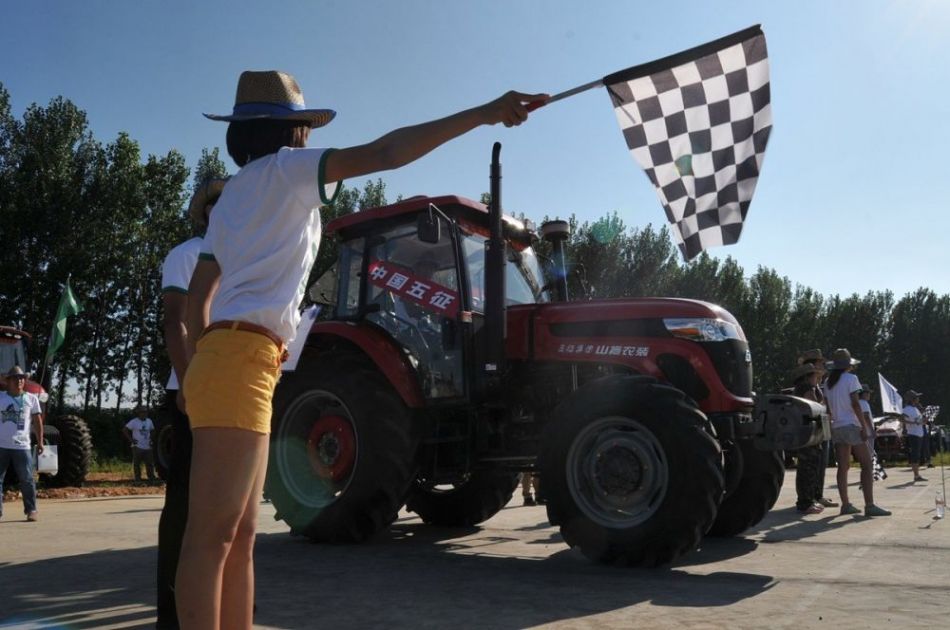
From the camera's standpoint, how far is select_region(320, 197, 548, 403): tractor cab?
6.05 m

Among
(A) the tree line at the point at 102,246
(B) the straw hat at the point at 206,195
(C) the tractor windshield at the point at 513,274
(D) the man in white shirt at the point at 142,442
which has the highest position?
(A) the tree line at the point at 102,246

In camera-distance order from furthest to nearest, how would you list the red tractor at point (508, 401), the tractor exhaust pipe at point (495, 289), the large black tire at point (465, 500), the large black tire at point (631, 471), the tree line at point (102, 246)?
the tree line at point (102, 246), the large black tire at point (465, 500), the tractor exhaust pipe at point (495, 289), the red tractor at point (508, 401), the large black tire at point (631, 471)

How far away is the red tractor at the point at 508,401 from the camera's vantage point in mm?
4930

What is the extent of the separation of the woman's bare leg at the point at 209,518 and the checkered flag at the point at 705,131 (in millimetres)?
2972

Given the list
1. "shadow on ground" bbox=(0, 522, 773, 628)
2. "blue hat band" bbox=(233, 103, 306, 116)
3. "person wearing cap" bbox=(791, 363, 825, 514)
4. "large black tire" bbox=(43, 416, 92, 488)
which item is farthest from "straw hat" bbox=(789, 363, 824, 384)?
"large black tire" bbox=(43, 416, 92, 488)

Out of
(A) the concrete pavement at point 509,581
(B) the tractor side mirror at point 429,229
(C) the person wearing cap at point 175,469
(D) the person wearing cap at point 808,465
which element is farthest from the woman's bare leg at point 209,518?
(D) the person wearing cap at point 808,465

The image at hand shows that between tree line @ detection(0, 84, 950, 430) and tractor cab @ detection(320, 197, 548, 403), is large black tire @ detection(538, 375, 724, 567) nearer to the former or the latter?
tractor cab @ detection(320, 197, 548, 403)

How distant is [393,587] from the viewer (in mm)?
4238

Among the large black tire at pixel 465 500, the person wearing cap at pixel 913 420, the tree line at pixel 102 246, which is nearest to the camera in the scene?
the large black tire at pixel 465 500

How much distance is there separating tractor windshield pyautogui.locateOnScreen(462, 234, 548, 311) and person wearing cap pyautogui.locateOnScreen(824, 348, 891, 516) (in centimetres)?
349

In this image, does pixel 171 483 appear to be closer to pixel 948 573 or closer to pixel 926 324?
pixel 948 573

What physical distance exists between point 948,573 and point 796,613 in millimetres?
1620

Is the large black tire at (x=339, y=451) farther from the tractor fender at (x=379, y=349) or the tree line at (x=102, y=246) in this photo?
the tree line at (x=102, y=246)

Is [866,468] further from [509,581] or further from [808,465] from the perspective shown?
[509,581]
